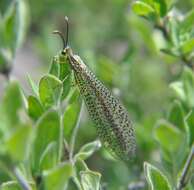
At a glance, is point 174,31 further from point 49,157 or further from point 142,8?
point 49,157

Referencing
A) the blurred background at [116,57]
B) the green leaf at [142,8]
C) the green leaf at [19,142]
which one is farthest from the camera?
the blurred background at [116,57]

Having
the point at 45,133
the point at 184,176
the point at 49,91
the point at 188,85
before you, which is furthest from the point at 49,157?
the point at 188,85

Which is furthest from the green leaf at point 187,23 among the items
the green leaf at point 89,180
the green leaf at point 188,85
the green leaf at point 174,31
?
the green leaf at point 89,180

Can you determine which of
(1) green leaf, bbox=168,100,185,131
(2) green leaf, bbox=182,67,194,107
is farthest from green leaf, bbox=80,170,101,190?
(2) green leaf, bbox=182,67,194,107

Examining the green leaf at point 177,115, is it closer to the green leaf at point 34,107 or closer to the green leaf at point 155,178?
the green leaf at point 155,178

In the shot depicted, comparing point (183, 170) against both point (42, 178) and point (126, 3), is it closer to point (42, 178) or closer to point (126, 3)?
point (42, 178)

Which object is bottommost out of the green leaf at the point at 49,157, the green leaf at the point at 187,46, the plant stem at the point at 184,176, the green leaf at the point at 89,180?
the plant stem at the point at 184,176
